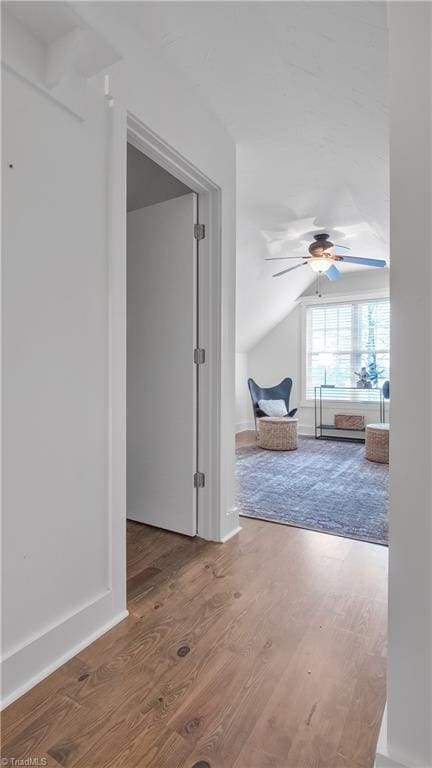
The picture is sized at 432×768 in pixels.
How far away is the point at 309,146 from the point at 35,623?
281cm

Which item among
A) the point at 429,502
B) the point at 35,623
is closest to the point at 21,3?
the point at 429,502

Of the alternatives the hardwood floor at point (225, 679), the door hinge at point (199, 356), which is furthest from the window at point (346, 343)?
the hardwood floor at point (225, 679)

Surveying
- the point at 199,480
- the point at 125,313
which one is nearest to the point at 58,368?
the point at 125,313

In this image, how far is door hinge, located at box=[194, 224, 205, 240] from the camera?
2.15 m

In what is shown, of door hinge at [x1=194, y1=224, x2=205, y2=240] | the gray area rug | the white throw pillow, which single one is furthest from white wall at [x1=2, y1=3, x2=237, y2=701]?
the white throw pillow

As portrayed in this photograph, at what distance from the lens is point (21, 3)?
3.28ft

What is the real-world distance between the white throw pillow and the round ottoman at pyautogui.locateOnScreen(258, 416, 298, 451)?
1.63 feet

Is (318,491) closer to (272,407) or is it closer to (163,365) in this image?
(163,365)

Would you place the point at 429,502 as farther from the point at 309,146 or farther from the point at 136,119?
the point at 309,146

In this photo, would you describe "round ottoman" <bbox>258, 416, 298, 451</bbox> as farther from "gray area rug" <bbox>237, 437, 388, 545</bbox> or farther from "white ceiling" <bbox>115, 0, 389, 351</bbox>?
"white ceiling" <bbox>115, 0, 389, 351</bbox>

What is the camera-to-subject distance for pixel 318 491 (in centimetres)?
303

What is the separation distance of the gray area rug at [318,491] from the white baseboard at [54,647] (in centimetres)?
132

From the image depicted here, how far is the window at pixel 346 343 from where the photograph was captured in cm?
566

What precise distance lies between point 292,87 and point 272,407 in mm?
4101
